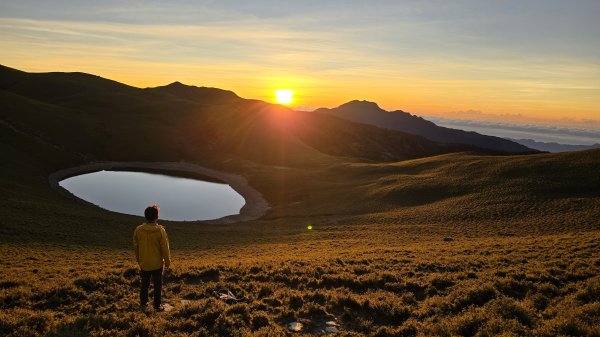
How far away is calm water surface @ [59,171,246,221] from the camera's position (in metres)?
72.9

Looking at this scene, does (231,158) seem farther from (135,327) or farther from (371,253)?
(135,327)

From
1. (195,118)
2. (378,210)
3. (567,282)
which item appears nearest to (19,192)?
(378,210)

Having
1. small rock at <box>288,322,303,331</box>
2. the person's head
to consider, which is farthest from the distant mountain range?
small rock at <box>288,322,303,331</box>

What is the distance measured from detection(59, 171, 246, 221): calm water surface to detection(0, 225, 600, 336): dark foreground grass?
5005 centimetres

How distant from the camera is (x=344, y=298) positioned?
14375mm

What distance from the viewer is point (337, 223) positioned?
52.7m

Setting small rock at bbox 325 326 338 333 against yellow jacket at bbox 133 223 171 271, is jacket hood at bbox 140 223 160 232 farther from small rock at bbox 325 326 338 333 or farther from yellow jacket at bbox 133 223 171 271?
small rock at bbox 325 326 338 333

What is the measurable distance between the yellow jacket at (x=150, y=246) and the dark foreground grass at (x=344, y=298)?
5.55ft

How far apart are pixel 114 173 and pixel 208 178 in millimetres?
25812

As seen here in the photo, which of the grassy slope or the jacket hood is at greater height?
the jacket hood

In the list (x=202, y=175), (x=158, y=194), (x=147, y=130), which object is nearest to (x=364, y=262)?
(x=158, y=194)

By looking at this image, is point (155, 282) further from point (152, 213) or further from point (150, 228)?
point (152, 213)

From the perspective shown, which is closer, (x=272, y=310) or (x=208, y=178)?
(x=272, y=310)

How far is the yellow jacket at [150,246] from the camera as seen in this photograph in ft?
41.7
